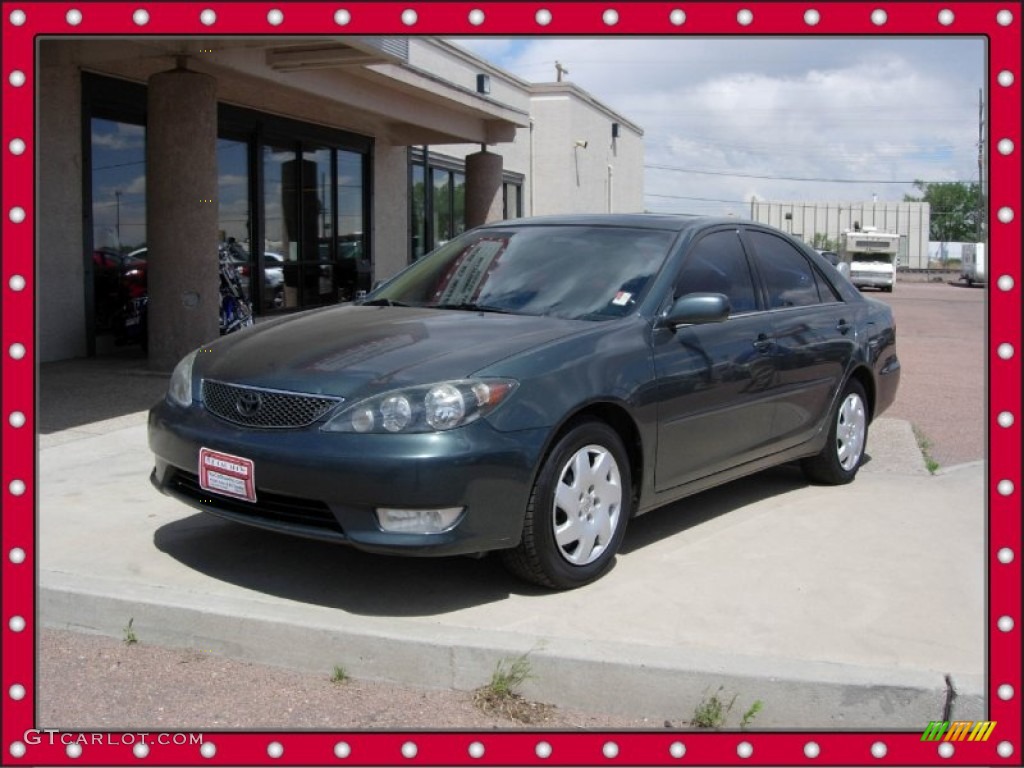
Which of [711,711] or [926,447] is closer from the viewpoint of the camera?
[711,711]

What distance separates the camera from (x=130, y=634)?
4.06m

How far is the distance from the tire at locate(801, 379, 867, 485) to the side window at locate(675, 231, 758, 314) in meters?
1.02

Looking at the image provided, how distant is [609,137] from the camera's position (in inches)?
1298

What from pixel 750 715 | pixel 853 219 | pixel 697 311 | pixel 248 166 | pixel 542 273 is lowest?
pixel 750 715

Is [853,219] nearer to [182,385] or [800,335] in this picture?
[800,335]

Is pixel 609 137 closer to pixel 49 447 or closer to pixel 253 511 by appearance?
pixel 49 447

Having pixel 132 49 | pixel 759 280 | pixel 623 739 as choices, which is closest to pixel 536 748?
pixel 623 739

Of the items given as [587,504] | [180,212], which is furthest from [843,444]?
[180,212]

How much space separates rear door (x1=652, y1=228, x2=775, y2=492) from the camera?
4770 mm

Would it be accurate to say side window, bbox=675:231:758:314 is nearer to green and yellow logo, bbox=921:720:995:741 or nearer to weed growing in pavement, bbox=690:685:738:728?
weed growing in pavement, bbox=690:685:738:728

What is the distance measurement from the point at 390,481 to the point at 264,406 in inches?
25.9

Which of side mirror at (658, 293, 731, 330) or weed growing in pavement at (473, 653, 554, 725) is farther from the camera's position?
side mirror at (658, 293, 731, 330)

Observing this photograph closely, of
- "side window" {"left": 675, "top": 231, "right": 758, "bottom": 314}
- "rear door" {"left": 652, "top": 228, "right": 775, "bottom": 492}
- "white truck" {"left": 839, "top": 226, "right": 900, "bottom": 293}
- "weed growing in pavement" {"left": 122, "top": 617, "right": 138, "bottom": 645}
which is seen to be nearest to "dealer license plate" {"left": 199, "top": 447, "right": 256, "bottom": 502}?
"weed growing in pavement" {"left": 122, "top": 617, "right": 138, "bottom": 645}

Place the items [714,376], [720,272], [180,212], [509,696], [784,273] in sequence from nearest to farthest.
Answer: [509,696]
[714,376]
[720,272]
[784,273]
[180,212]
